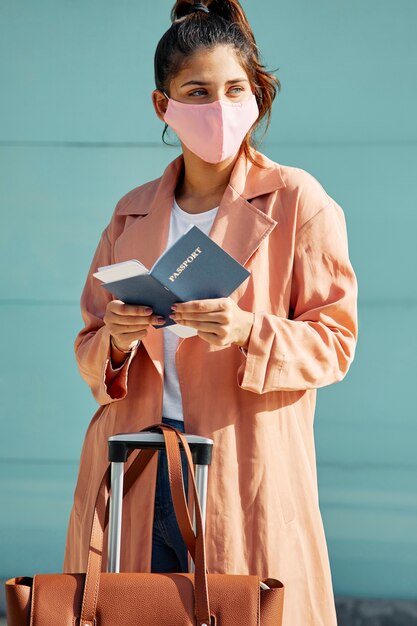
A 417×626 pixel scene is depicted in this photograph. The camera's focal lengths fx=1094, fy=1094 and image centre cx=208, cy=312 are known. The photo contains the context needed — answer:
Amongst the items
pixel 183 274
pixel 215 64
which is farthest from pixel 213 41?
pixel 183 274

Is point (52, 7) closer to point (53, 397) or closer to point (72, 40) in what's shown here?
point (72, 40)

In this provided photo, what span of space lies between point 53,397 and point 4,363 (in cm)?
24

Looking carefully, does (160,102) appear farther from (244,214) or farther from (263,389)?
(263,389)

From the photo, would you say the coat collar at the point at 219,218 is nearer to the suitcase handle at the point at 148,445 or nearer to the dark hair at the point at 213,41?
the dark hair at the point at 213,41

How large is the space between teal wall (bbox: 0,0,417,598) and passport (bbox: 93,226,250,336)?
1997 millimetres

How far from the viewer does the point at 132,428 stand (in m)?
2.50

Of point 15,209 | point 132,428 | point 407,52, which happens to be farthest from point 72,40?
point 132,428

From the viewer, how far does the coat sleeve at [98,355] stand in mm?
2496

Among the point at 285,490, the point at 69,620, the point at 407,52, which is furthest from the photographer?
the point at 407,52

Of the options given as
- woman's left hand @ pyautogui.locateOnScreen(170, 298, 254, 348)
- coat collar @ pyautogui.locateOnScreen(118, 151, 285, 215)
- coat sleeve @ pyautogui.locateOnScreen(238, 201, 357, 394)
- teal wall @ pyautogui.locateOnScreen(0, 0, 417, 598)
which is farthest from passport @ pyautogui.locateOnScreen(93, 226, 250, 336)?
teal wall @ pyautogui.locateOnScreen(0, 0, 417, 598)

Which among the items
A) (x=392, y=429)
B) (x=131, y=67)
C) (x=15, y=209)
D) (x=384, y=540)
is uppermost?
(x=131, y=67)

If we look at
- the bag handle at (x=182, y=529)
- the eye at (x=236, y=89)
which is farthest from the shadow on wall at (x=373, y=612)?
the eye at (x=236, y=89)

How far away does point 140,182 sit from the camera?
4.29 m

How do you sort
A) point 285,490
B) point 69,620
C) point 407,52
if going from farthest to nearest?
point 407,52 < point 285,490 < point 69,620
